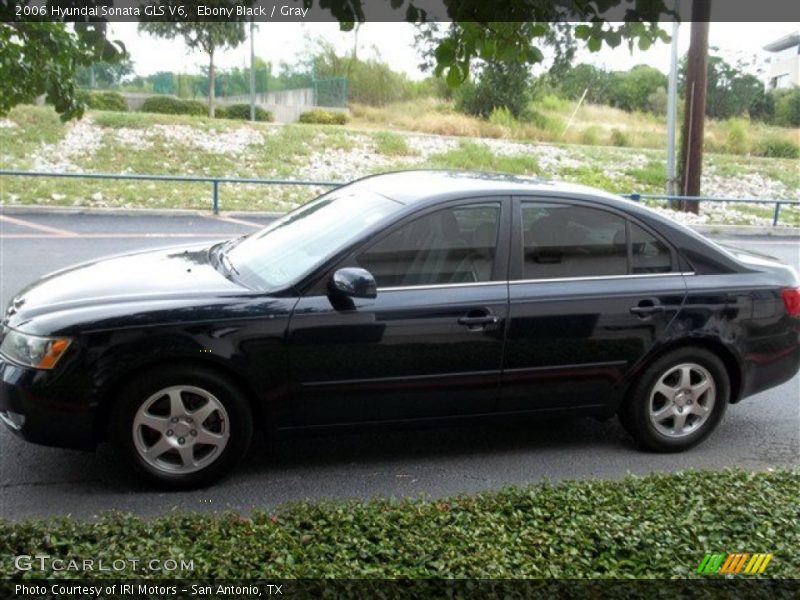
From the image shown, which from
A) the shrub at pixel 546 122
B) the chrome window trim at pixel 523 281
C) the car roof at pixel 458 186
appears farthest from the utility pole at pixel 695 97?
the chrome window trim at pixel 523 281

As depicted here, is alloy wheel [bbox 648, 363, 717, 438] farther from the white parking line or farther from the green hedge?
the white parking line

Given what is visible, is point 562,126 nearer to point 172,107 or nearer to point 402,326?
point 172,107

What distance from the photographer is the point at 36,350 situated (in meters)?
4.02

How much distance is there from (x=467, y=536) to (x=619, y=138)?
96.6 ft

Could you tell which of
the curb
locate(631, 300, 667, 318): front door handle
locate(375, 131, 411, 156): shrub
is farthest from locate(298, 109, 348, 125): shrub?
locate(631, 300, 667, 318): front door handle

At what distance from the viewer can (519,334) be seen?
4586mm

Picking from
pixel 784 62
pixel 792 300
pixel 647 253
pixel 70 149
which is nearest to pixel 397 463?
pixel 647 253

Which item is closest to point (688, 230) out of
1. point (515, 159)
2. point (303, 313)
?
point (303, 313)

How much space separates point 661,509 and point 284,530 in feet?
5.39

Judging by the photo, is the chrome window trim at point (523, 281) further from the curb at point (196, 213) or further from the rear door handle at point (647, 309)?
the curb at point (196, 213)

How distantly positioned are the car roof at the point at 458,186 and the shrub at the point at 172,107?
23463 millimetres

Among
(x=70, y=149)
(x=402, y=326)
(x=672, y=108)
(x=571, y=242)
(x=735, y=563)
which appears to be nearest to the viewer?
(x=735, y=563)

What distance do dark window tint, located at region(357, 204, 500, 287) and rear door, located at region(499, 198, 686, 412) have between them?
0.17m

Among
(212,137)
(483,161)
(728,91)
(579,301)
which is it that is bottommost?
(579,301)
